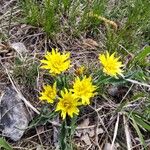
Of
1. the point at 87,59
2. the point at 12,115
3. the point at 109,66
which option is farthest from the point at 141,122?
the point at 12,115

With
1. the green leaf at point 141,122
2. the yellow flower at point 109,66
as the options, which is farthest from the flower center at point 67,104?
the green leaf at point 141,122

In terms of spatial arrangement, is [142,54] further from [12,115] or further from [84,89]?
[12,115]

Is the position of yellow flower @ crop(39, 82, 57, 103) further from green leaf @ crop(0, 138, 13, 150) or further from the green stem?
green leaf @ crop(0, 138, 13, 150)

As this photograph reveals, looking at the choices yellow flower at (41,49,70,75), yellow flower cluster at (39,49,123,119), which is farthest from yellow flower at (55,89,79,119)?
yellow flower at (41,49,70,75)

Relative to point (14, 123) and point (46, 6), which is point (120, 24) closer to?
point (46, 6)

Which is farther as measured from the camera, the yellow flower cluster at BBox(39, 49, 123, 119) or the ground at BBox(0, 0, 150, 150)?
the ground at BBox(0, 0, 150, 150)
